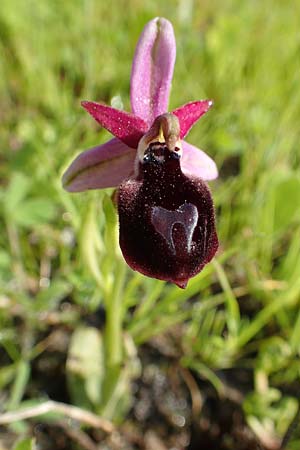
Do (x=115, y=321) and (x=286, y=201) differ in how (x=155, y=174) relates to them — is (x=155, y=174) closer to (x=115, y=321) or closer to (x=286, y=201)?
(x=115, y=321)

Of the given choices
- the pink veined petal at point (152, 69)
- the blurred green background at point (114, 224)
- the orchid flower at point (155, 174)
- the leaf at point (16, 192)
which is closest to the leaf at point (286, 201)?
the blurred green background at point (114, 224)

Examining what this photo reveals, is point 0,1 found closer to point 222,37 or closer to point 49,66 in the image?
point 49,66

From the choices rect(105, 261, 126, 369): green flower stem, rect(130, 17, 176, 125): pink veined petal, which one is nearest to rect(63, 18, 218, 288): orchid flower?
rect(130, 17, 176, 125): pink veined petal

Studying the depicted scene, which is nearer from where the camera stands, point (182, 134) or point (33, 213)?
point (182, 134)

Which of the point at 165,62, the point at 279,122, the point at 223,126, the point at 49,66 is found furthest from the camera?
the point at 49,66

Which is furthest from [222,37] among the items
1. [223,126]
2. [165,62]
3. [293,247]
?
[165,62]

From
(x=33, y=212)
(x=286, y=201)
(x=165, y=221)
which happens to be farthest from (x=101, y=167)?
(x=286, y=201)

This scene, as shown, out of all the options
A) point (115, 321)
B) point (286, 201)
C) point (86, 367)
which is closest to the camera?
point (115, 321)
